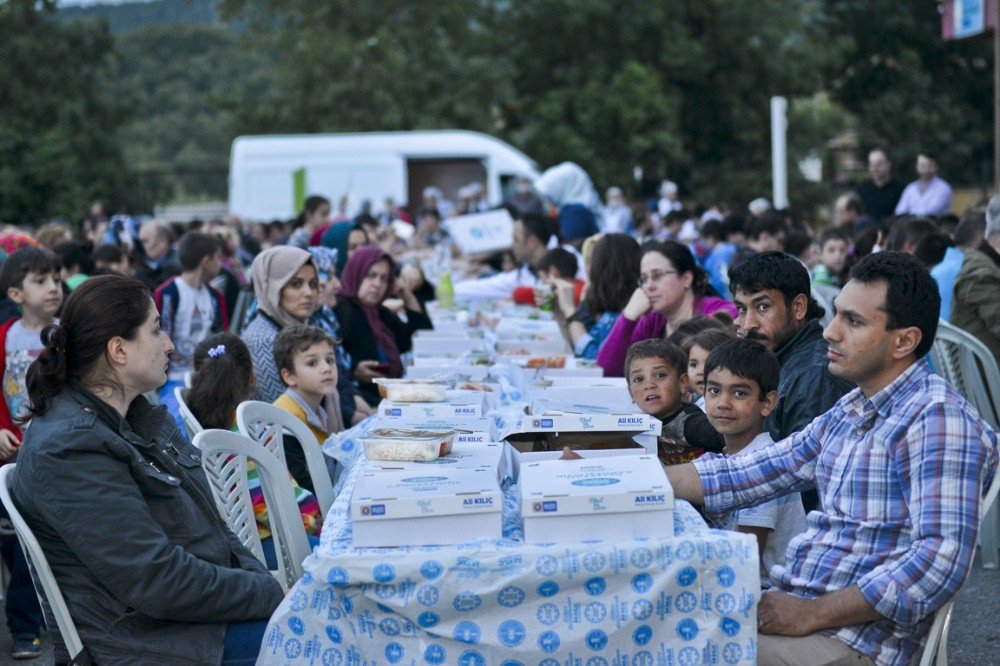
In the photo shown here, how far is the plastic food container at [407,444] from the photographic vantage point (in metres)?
3.30

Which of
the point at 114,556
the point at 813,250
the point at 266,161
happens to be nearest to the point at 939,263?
the point at 813,250

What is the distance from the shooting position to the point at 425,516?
2.78 m

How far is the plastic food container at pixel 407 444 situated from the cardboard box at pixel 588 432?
23 cm

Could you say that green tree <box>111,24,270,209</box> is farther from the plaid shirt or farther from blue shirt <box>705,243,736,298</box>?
the plaid shirt

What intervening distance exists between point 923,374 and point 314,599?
5.04 feet

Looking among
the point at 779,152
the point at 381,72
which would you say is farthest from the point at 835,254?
the point at 381,72

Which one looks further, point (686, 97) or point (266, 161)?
point (686, 97)

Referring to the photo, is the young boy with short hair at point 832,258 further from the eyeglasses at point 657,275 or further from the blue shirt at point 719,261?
the eyeglasses at point 657,275

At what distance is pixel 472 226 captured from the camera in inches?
468

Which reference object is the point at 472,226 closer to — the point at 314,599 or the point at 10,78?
the point at 314,599

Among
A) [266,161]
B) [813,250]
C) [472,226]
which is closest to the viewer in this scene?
[813,250]

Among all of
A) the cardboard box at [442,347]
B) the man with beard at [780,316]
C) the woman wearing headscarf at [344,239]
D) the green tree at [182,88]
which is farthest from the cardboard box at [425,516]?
the green tree at [182,88]

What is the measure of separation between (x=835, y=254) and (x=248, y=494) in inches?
239

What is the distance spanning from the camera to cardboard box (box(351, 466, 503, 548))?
2771mm
